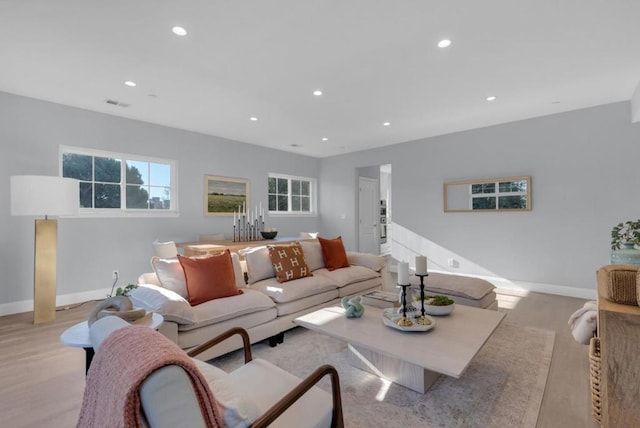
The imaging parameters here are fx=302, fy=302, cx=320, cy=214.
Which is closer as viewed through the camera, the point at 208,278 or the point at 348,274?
the point at 208,278

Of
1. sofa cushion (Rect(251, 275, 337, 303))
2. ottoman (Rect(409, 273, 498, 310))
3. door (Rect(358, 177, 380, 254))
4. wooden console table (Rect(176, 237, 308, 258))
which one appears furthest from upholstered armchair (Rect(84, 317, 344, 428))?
door (Rect(358, 177, 380, 254))

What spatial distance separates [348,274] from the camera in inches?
144

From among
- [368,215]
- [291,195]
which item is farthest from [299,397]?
[368,215]

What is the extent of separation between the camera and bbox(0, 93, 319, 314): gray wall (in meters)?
3.73

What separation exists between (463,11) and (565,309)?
3676mm

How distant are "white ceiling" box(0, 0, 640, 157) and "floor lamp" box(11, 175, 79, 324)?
1.16 meters

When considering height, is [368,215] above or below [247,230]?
above

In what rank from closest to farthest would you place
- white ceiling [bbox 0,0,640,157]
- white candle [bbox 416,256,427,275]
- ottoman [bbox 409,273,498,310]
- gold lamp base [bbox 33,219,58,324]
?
white candle [bbox 416,256,427,275], white ceiling [bbox 0,0,640,157], ottoman [bbox 409,273,498,310], gold lamp base [bbox 33,219,58,324]

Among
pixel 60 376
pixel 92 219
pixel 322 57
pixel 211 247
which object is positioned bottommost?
pixel 60 376

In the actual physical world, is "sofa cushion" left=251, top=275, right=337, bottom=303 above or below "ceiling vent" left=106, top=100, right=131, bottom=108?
below

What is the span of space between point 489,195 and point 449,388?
3926 mm

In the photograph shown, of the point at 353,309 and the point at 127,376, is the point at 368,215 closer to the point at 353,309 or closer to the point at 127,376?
the point at 353,309

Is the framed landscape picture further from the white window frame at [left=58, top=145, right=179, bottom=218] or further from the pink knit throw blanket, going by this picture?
the pink knit throw blanket

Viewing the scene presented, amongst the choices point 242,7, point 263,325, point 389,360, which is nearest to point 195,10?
point 242,7
